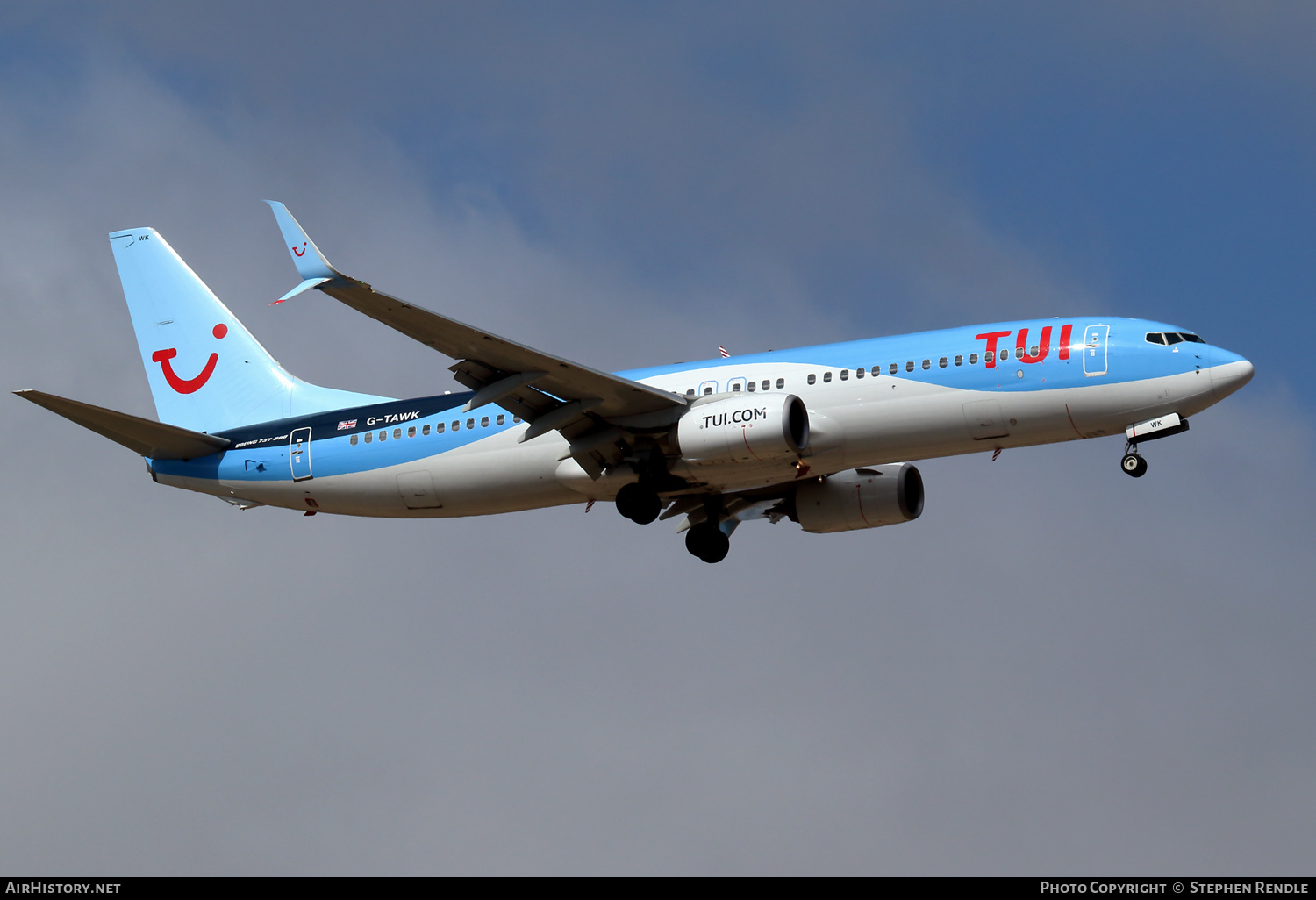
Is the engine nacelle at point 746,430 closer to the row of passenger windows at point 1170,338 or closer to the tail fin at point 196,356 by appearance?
the row of passenger windows at point 1170,338

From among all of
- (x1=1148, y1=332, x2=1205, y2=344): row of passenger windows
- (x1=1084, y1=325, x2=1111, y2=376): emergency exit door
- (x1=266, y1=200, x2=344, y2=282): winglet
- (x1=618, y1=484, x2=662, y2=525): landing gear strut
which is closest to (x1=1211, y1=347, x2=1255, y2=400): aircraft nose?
(x1=1148, y1=332, x2=1205, y2=344): row of passenger windows

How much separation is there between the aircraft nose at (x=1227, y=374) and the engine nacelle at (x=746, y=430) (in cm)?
867

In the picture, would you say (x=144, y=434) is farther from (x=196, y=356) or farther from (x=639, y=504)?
(x=639, y=504)

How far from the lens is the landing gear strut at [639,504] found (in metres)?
36.1

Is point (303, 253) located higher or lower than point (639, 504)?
higher

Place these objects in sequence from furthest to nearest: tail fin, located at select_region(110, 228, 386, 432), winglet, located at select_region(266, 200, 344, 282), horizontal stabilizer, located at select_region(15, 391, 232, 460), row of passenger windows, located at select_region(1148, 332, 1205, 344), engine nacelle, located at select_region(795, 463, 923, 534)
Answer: tail fin, located at select_region(110, 228, 386, 432), engine nacelle, located at select_region(795, 463, 923, 534), horizontal stabilizer, located at select_region(15, 391, 232, 460), row of passenger windows, located at select_region(1148, 332, 1205, 344), winglet, located at select_region(266, 200, 344, 282)

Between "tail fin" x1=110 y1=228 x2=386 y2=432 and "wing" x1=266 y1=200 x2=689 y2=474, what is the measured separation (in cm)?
669

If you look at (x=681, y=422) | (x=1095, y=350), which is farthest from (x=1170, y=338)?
(x=681, y=422)

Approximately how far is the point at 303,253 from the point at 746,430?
10098 mm

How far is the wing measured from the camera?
30.2 metres

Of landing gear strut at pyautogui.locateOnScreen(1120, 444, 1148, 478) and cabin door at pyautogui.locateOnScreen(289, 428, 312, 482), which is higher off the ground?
cabin door at pyautogui.locateOnScreen(289, 428, 312, 482)

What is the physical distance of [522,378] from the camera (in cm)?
3381

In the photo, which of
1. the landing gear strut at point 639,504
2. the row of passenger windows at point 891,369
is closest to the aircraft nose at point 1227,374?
the row of passenger windows at point 891,369

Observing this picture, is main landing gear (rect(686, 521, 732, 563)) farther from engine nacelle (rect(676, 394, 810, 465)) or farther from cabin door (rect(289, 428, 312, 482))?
cabin door (rect(289, 428, 312, 482))
